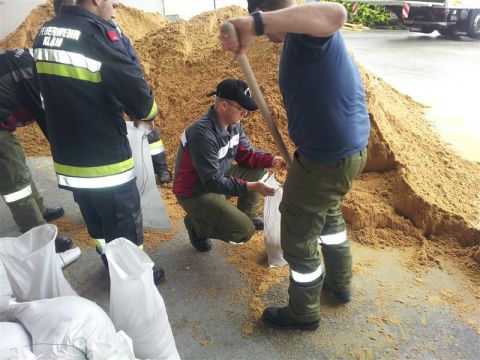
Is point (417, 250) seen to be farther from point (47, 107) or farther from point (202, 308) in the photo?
point (47, 107)

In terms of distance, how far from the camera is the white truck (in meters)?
11.6

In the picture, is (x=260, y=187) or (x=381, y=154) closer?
(x=260, y=187)

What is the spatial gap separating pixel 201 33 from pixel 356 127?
16.1 feet

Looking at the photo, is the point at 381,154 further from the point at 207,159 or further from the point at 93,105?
the point at 93,105

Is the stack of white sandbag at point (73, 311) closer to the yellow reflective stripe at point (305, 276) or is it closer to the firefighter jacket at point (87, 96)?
the firefighter jacket at point (87, 96)

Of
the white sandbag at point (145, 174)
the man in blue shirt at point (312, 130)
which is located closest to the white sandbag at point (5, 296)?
the white sandbag at point (145, 174)

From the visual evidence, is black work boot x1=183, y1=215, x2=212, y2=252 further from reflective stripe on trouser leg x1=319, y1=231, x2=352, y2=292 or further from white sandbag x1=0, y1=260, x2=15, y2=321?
white sandbag x1=0, y1=260, x2=15, y2=321

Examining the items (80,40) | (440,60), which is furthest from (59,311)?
(440,60)

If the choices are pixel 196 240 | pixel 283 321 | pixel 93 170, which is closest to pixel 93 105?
pixel 93 170

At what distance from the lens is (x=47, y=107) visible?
6.71ft

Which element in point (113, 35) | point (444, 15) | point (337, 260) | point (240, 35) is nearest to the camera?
point (240, 35)

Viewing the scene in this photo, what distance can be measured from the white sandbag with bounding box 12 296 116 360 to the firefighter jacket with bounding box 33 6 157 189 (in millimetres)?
698

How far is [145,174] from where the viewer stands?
2939 mm

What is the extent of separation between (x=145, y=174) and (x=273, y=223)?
3.60 feet
